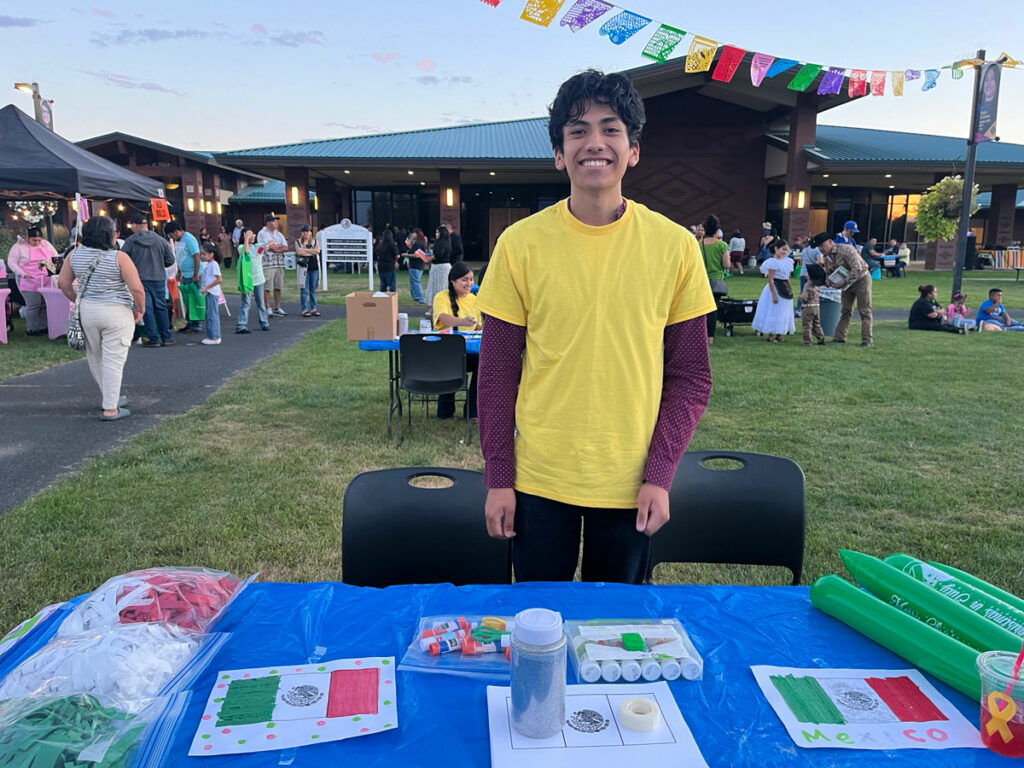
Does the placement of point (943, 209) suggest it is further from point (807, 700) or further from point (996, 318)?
point (807, 700)

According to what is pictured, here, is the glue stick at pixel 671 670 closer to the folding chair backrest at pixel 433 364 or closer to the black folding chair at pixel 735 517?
the black folding chair at pixel 735 517

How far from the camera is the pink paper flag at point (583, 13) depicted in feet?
25.1

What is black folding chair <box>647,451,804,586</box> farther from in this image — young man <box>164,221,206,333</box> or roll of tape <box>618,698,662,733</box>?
young man <box>164,221,206,333</box>

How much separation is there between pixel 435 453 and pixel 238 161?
65.9ft

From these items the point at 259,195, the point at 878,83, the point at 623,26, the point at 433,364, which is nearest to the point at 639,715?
the point at 433,364

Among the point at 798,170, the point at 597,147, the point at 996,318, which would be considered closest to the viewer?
the point at 597,147

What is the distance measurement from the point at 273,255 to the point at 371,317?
802 centimetres

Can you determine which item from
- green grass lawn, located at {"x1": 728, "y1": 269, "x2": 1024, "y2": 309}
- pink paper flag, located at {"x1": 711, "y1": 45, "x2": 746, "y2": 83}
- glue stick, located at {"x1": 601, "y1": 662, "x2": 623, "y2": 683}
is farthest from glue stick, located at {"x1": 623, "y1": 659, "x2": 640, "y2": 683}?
green grass lawn, located at {"x1": 728, "y1": 269, "x2": 1024, "y2": 309}

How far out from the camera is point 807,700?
1315mm

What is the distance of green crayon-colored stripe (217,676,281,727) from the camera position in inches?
48.7

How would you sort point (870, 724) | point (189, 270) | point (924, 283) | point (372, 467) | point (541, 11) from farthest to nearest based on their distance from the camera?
1. point (924, 283)
2. point (189, 270)
3. point (541, 11)
4. point (372, 467)
5. point (870, 724)

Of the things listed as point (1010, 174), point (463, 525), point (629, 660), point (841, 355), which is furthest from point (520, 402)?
point (1010, 174)

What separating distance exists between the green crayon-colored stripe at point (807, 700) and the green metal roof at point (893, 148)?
24443 millimetres

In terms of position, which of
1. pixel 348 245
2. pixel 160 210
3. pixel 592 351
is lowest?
pixel 592 351
